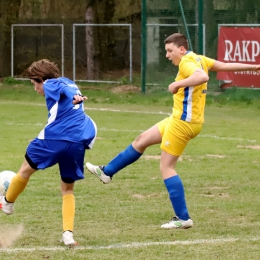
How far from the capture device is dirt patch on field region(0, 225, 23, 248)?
6.51 meters

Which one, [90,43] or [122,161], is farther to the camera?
[90,43]

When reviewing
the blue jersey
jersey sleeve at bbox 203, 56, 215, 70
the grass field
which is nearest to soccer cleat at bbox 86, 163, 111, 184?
the grass field

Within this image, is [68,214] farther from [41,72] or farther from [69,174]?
[41,72]

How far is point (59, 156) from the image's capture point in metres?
6.41

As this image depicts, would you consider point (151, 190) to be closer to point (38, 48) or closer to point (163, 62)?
point (163, 62)

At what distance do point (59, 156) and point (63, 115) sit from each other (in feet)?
1.15

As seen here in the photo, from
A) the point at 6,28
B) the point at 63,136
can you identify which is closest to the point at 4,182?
the point at 63,136

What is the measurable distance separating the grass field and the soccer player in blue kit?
48 centimetres

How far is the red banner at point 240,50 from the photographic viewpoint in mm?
20203

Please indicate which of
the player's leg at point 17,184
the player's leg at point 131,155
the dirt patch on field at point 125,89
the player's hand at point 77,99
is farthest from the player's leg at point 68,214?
the dirt patch on field at point 125,89

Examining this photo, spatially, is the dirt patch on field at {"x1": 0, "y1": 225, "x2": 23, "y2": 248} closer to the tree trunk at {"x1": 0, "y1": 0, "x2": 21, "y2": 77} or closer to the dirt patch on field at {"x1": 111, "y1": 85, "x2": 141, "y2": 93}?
the dirt patch on field at {"x1": 111, "y1": 85, "x2": 141, "y2": 93}

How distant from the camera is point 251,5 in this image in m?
20.8

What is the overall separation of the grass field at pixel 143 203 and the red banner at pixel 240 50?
428cm

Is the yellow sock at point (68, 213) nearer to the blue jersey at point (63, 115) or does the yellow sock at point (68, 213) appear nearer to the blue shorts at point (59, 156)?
the blue shorts at point (59, 156)
